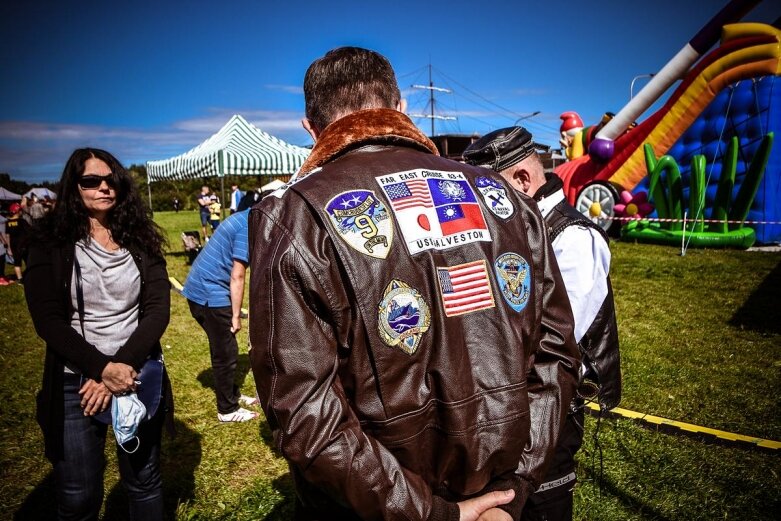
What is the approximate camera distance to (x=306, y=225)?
3.79 ft

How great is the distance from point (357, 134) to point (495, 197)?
47cm

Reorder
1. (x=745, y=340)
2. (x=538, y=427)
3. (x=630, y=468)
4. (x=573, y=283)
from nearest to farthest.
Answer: (x=538, y=427)
(x=573, y=283)
(x=630, y=468)
(x=745, y=340)

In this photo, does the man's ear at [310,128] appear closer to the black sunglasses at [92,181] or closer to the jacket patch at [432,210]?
the jacket patch at [432,210]

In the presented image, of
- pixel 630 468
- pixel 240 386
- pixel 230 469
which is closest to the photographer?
pixel 630 468

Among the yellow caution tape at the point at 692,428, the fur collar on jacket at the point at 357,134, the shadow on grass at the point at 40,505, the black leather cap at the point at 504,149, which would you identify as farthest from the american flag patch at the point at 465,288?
the shadow on grass at the point at 40,505

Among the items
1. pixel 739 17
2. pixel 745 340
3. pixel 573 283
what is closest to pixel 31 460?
pixel 573 283

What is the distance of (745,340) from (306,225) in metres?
7.01

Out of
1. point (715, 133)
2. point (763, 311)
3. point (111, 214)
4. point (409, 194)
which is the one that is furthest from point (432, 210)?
point (715, 133)

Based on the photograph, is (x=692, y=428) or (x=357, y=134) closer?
(x=357, y=134)

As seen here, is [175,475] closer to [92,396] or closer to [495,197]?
[92,396]

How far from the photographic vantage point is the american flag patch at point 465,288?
123 cm

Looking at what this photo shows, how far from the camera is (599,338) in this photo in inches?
85.4

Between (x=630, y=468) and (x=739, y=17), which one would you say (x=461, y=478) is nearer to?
(x=630, y=468)

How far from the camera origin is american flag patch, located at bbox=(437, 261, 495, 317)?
123 centimetres
